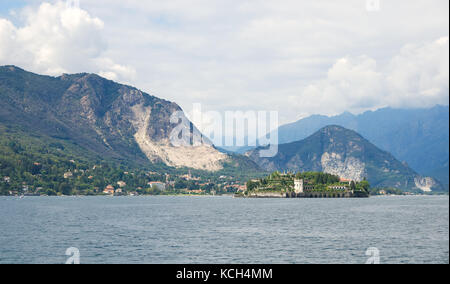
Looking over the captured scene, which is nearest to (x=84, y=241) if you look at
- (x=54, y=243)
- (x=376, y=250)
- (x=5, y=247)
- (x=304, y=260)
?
(x=54, y=243)

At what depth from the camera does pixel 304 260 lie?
65.7 metres

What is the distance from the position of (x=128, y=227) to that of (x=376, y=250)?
58.1 m

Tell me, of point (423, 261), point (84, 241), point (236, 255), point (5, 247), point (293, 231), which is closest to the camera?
point (423, 261)

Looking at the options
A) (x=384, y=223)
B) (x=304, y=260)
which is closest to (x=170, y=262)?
(x=304, y=260)

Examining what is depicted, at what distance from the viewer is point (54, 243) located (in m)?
82.2
